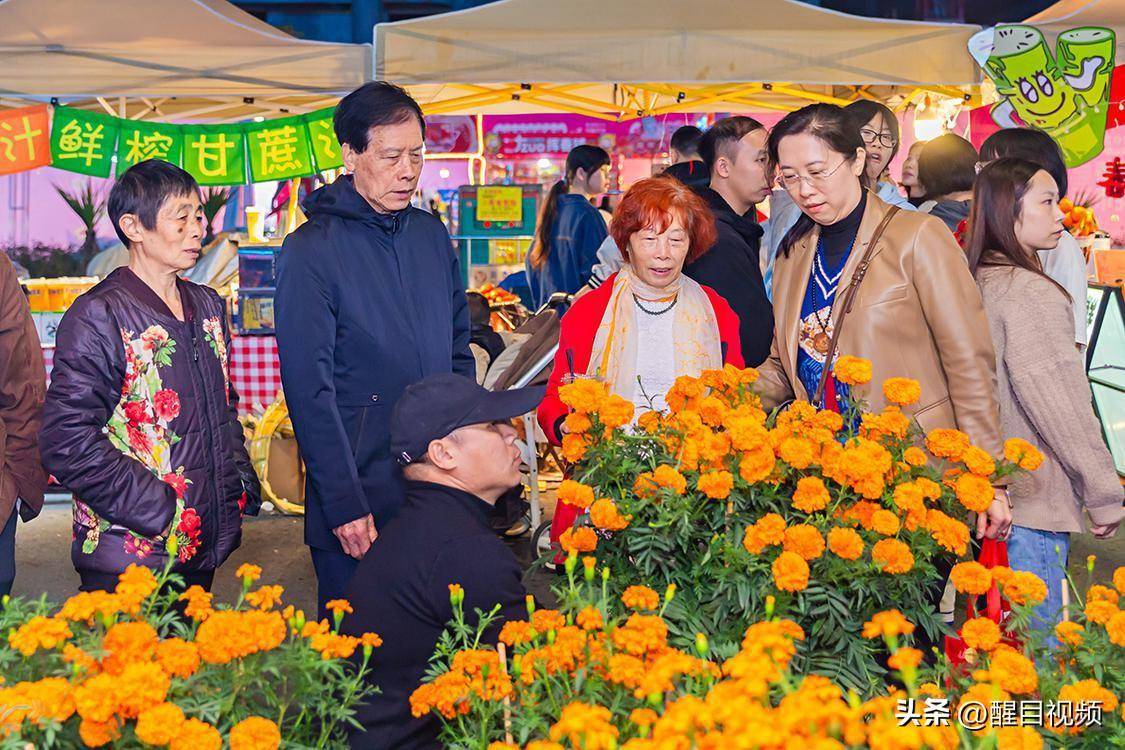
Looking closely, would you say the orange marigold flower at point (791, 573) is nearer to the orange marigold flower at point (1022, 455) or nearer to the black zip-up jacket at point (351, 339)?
the orange marigold flower at point (1022, 455)

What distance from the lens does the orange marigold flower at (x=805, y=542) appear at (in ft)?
5.93

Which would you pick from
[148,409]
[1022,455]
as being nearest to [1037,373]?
[1022,455]

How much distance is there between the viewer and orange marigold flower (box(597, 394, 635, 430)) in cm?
216

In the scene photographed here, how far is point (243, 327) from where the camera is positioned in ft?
21.9

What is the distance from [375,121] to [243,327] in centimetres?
402

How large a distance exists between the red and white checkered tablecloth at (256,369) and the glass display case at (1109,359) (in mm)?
4210


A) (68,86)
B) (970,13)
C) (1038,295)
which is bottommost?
(1038,295)

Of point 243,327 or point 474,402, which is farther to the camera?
point 243,327

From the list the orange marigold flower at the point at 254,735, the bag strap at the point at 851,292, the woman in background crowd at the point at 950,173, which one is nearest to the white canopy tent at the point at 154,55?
the woman in background crowd at the point at 950,173

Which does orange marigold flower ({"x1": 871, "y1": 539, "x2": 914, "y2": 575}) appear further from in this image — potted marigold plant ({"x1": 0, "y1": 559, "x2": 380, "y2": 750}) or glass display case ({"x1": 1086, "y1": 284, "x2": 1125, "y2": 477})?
glass display case ({"x1": 1086, "y1": 284, "x2": 1125, "y2": 477})

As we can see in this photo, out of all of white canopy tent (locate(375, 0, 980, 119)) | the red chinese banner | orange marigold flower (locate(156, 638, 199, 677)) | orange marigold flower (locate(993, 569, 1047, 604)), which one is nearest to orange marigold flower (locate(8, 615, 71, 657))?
orange marigold flower (locate(156, 638, 199, 677))

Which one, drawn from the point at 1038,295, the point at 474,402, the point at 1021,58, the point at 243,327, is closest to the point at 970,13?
the point at 1021,58

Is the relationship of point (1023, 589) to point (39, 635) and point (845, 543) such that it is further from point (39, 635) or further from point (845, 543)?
point (39, 635)

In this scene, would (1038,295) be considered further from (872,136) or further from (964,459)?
(872,136)
